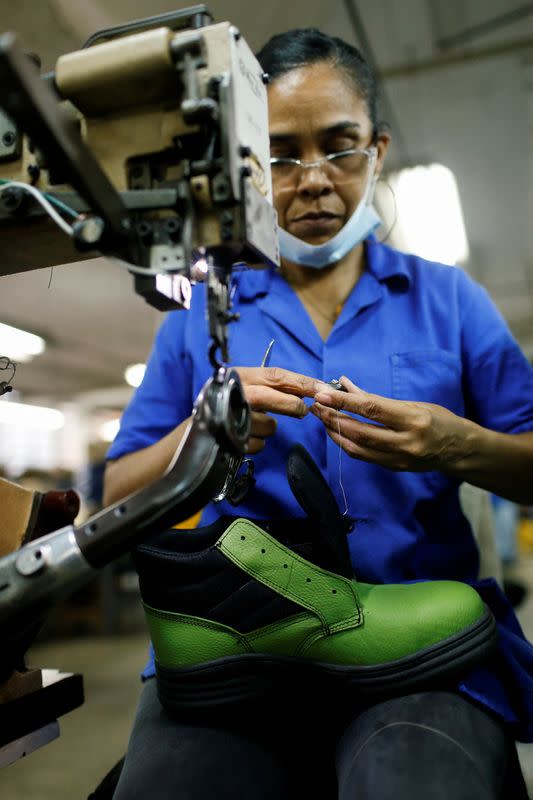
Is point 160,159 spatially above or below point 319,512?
above

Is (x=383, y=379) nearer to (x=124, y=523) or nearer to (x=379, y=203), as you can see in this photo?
(x=124, y=523)

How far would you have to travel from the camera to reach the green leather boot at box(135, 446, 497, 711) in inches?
28.0

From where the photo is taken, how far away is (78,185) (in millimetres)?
540

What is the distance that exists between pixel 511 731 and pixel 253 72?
0.87 meters

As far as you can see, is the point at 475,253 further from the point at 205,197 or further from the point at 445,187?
the point at 205,197

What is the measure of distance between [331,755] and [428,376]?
0.56 metres

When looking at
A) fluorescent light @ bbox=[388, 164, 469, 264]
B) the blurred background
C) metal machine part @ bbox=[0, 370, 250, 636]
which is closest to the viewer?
metal machine part @ bbox=[0, 370, 250, 636]

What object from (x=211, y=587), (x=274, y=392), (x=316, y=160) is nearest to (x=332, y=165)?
(x=316, y=160)

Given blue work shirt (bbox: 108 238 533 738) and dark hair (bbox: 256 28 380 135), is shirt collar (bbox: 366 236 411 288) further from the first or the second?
dark hair (bbox: 256 28 380 135)

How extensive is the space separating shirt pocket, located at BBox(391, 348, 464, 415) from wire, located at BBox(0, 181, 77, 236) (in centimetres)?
55

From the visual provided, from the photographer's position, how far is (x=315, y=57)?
39.4 inches

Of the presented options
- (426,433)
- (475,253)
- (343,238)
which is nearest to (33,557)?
(426,433)

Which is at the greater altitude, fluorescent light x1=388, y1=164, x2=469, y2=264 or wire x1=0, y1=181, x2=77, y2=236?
wire x1=0, y1=181, x2=77, y2=236

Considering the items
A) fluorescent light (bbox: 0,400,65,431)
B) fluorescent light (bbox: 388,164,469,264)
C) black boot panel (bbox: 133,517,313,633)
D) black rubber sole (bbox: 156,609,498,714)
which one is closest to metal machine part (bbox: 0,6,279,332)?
black boot panel (bbox: 133,517,313,633)
